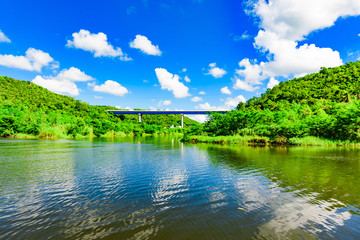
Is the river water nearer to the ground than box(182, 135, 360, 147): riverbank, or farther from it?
nearer to the ground

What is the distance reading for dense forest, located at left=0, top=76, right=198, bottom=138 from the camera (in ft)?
146

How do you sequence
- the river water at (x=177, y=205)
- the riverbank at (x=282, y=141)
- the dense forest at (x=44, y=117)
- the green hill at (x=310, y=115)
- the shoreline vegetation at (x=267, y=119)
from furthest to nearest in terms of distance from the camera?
the dense forest at (x=44, y=117) < the shoreline vegetation at (x=267, y=119) < the green hill at (x=310, y=115) < the riverbank at (x=282, y=141) < the river water at (x=177, y=205)

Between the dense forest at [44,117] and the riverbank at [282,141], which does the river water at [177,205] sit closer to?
the riverbank at [282,141]

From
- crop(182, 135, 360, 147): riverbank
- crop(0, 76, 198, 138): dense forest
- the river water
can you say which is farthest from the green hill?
the river water

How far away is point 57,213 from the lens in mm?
5863

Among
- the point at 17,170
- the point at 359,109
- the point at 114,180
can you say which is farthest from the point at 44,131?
the point at 359,109

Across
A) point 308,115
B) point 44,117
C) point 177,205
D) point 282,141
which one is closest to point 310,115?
point 308,115

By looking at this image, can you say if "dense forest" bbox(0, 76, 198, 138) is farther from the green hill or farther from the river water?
the river water

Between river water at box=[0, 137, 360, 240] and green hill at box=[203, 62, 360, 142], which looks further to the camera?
green hill at box=[203, 62, 360, 142]

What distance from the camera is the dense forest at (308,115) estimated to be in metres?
31.5

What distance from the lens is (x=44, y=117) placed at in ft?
166

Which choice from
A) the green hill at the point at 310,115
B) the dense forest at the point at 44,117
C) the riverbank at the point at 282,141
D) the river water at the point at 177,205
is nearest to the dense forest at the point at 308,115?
the green hill at the point at 310,115

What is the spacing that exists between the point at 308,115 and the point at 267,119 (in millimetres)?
10007

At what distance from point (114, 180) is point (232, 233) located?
7065 millimetres
